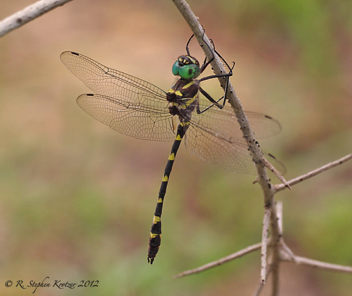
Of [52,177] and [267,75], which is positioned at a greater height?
[267,75]

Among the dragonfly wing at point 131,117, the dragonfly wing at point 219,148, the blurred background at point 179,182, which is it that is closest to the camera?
the dragonfly wing at point 219,148

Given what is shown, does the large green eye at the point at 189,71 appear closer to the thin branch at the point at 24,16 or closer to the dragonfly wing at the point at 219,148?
the dragonfly wing at the point at 219,148

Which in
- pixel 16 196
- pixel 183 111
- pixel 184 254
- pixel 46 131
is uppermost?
pixel 46 131

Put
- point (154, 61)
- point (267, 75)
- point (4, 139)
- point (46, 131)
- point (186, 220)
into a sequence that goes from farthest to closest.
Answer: point (154, 61) → point (267, 75) → point (46, 131) → point (4, 139) → point (186, 220)

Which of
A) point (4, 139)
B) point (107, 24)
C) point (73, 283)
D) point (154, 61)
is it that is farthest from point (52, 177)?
point (107, 24)

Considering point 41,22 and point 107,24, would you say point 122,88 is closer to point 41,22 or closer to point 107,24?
point 107,24

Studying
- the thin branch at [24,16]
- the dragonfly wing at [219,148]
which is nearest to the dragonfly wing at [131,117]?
the dragonfly wing at [219,148]

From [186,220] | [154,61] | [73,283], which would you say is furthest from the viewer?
[154,61]

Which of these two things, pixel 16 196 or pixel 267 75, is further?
pixel 267 75
